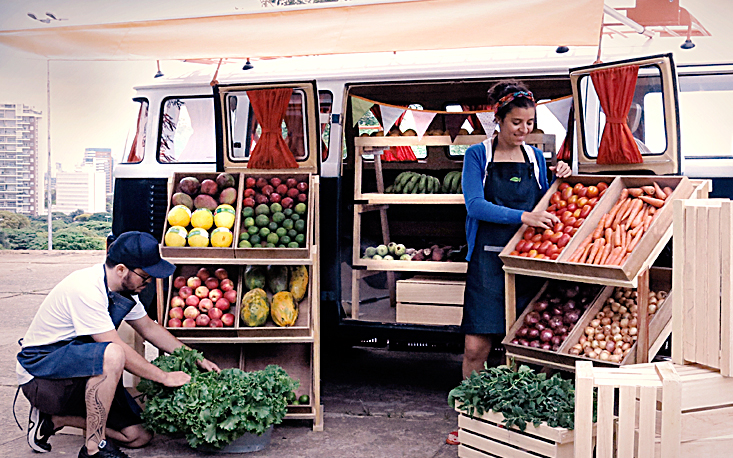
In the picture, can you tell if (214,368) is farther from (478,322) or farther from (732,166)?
(732,166)

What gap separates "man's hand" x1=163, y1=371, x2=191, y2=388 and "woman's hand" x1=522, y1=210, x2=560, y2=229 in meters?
2.33

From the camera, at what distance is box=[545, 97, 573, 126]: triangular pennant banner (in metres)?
5.79

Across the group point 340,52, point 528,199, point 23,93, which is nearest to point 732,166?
point 528,199

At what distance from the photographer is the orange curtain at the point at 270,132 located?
17.1ft

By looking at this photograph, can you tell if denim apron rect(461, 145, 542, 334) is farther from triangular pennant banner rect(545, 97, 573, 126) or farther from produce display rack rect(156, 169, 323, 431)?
triangular pennant banner rect(545, 97, 573, 126)

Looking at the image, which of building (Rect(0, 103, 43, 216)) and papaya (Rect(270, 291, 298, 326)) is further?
building (Rect(0, 103, 43, 216))

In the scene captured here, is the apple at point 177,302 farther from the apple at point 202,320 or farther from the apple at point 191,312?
the apple at point 202,320

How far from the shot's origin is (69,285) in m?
3.88

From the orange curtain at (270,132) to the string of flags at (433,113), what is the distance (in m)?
1.11

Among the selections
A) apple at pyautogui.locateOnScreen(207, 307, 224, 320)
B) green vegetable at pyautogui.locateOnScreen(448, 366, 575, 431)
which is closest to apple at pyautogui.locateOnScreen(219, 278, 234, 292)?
apple at pyautogui.locateOnScreen(207, 307, 224, 320)

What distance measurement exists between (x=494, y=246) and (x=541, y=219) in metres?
0.39

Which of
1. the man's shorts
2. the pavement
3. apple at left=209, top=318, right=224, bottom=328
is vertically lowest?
the pavement

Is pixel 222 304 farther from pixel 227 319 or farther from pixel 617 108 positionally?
pixel 617 108

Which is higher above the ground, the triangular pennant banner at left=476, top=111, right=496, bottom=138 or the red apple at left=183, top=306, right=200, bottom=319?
the triangular pennant banner at left=476, top=111, right=496, bottom=138
